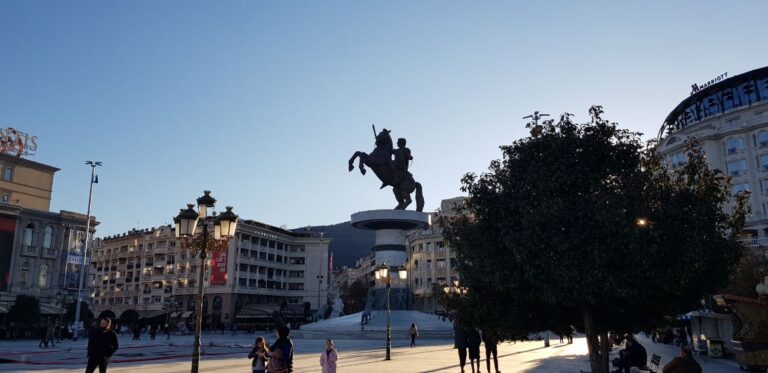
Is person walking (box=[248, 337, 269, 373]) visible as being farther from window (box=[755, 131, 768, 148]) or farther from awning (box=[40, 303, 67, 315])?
window (box=[755, 131, 768, 148])

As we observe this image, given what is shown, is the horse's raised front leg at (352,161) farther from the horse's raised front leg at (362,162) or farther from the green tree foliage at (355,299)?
the green tree foliage at (355,299)

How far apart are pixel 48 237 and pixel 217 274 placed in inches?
930

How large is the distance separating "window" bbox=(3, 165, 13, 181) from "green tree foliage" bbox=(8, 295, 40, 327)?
58.3 feet

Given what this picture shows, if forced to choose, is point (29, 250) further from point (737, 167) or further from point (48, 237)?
point (737, 167)

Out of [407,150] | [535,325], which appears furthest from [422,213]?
[535,325]

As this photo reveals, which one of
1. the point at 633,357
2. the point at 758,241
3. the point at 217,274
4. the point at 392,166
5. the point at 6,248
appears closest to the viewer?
the point at 633,357

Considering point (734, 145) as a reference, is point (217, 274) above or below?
below

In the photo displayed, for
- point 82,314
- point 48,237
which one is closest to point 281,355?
point 82,314

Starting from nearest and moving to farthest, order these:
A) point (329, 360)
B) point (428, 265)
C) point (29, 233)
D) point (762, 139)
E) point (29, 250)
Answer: point (329, 360) → point (29, 250) → point (29, 233) → point (762, 139) → point (428, 265)

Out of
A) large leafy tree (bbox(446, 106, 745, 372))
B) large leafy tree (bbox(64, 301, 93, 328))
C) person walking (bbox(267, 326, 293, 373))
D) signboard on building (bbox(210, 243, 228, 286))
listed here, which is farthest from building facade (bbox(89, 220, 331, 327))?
person walking (bbox(267, 326, 293, 373))

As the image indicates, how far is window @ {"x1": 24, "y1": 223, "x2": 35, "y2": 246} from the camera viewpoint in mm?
59375

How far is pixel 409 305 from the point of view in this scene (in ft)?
156

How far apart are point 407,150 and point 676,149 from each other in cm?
4170

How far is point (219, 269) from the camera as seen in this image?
8050 cm
